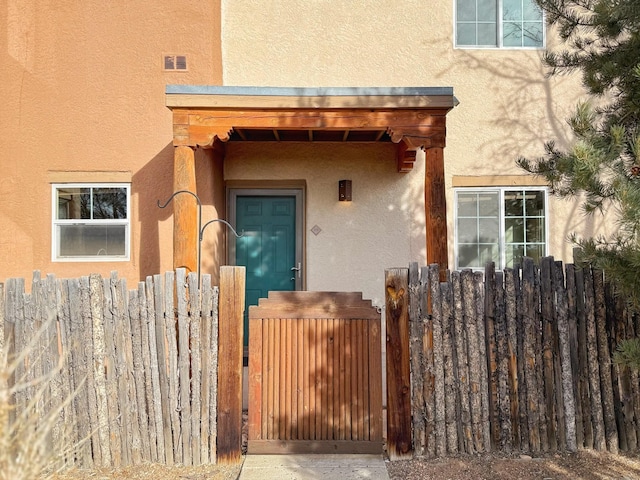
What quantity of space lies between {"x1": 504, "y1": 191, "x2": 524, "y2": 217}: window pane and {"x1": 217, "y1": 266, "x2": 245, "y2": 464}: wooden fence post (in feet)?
14.5

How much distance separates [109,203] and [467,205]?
4.95 meters

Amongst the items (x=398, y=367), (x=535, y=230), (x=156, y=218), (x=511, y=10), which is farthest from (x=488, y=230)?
(x=156, y=218)

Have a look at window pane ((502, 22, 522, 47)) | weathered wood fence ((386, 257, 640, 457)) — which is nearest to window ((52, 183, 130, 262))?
weathered wood fence ((386, 257, 640, 457))

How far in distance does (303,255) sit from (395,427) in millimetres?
3331

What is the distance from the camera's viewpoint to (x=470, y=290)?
14.0ft

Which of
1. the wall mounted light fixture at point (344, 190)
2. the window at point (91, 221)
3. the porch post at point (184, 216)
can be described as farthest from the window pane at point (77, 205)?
the wall mounted light fixture at point (344, 190)

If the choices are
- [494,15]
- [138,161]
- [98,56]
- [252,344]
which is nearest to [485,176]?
[494,15]

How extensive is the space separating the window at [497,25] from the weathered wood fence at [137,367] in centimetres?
530

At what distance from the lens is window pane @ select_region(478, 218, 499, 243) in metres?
7.11

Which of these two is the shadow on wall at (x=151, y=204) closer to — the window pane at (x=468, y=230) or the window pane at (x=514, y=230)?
the window pane at (x=468, y=230)

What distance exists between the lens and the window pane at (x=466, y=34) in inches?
285

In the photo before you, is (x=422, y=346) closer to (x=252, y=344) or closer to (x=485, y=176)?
(x=252, y=344)

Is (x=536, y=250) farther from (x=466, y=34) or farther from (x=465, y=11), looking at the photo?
Result: (x=465, y=11)

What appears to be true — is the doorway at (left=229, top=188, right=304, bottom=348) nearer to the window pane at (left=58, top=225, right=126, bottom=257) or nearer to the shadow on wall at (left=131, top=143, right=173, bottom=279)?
the shadow on wall at (left=131, top=143, right=173, bottom=279)
